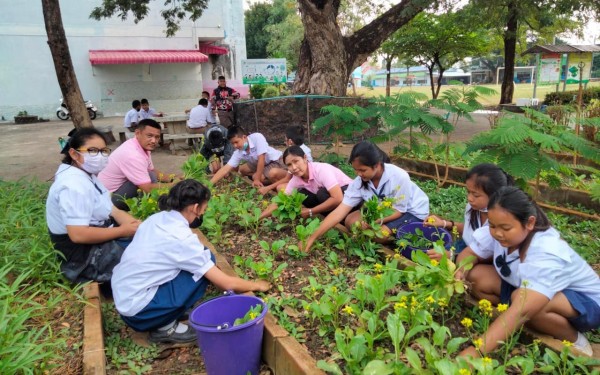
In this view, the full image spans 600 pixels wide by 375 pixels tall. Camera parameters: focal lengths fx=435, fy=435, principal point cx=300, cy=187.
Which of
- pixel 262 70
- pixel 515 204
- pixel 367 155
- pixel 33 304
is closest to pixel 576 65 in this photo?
pixel 262 70

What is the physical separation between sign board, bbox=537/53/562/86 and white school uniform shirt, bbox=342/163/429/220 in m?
11.4

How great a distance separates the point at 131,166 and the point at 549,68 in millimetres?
12531

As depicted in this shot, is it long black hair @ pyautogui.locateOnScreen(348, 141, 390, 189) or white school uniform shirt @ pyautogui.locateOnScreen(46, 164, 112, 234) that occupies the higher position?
long black hair @ pyautogui.locateOnScreen(348, 141, 390, 189)

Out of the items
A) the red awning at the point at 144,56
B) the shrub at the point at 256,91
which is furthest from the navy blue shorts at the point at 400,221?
the red awning at the point at 144,56

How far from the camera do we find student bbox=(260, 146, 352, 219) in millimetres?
4016

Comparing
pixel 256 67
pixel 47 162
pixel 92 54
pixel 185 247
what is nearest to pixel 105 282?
pixel 185 247

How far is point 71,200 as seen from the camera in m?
2.87

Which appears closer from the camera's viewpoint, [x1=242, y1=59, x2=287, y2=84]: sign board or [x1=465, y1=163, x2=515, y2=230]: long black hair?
[x1=465, y1=163, x2=515, y2=230]: long black hair

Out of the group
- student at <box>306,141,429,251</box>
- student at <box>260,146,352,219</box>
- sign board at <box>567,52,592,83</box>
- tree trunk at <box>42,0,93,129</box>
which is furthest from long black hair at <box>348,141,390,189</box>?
sign board at <box>567,52,592,83</box>

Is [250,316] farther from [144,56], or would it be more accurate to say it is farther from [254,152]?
[144,56]

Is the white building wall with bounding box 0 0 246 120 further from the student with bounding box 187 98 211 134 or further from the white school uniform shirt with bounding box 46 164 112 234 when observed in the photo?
the white school uniform shirt with bounding box 46 164 112 234

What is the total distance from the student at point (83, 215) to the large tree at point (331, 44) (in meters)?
8.15

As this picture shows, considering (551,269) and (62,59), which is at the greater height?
(62,59)

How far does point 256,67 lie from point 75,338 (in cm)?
1079
